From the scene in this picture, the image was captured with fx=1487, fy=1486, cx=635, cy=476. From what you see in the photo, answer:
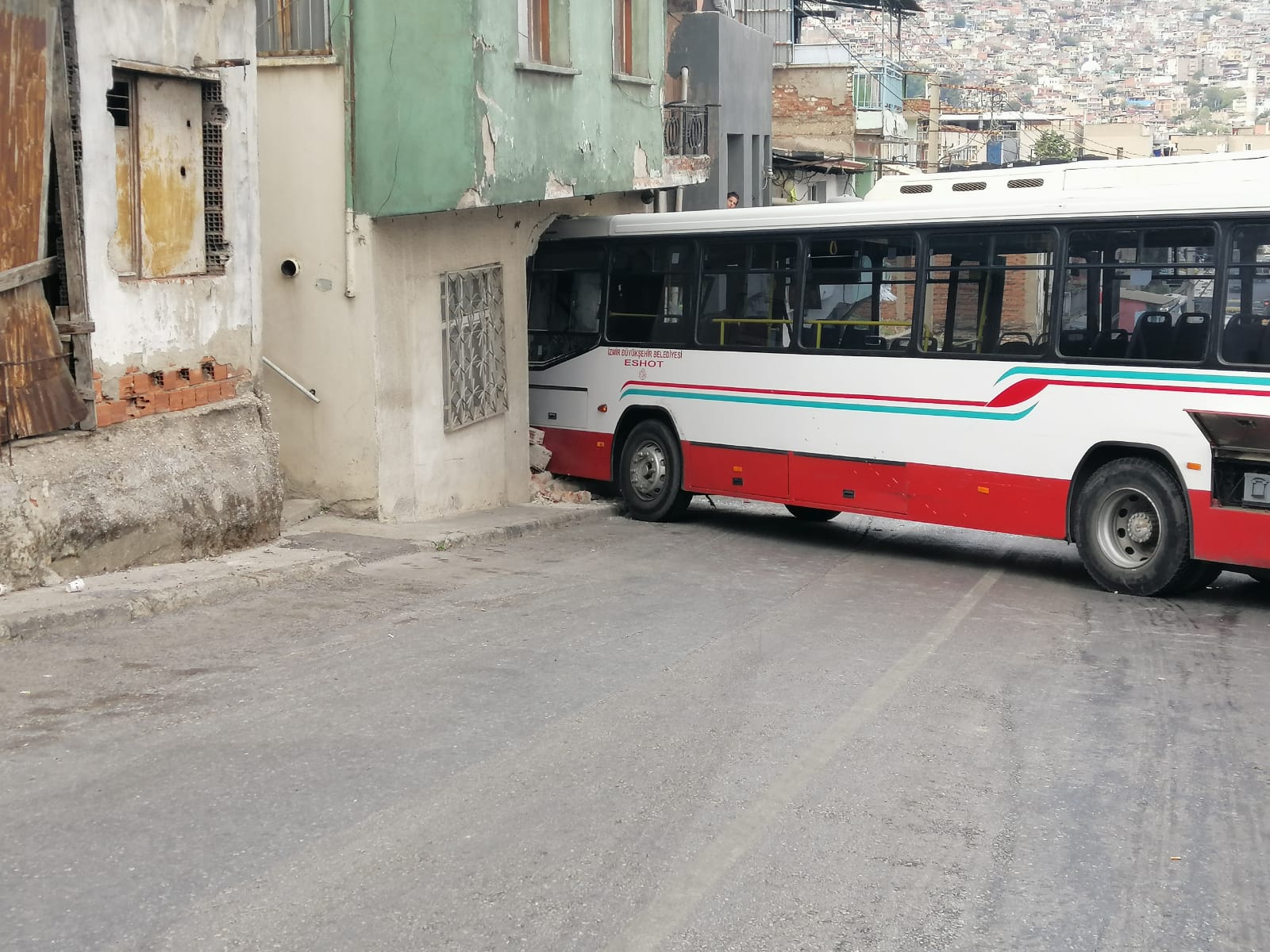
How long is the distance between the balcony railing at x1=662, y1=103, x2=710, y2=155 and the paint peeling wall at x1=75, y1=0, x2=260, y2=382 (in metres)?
9.49

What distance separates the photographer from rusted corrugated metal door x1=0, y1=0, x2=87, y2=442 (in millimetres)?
8945

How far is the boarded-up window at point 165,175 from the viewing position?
10219mm

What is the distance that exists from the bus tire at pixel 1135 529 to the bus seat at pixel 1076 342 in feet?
3.06

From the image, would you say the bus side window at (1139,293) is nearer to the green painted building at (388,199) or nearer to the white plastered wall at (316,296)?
the green painted building at (388,199)

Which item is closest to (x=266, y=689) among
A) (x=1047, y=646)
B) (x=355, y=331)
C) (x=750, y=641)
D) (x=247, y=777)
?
(x=247, y=777)

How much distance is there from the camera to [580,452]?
16.7 meters

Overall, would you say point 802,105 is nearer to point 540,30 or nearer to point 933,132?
point 933,132

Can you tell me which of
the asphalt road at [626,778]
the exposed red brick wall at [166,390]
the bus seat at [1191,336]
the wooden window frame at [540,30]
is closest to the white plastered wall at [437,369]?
the wooden window frame at [540,30]

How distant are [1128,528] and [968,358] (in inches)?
80.8

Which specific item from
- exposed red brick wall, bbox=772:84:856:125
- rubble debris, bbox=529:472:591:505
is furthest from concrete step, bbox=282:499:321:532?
exposed red brick wall, bbox=772:84:856:125

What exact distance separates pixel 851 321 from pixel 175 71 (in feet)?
20.9

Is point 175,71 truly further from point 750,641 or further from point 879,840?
point 879,840

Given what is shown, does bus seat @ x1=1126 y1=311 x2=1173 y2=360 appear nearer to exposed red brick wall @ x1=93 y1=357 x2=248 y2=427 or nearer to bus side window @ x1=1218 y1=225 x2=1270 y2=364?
bus side window @ x1=1218 y1=225 x2=1270 y2=364

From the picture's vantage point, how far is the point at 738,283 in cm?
1477
